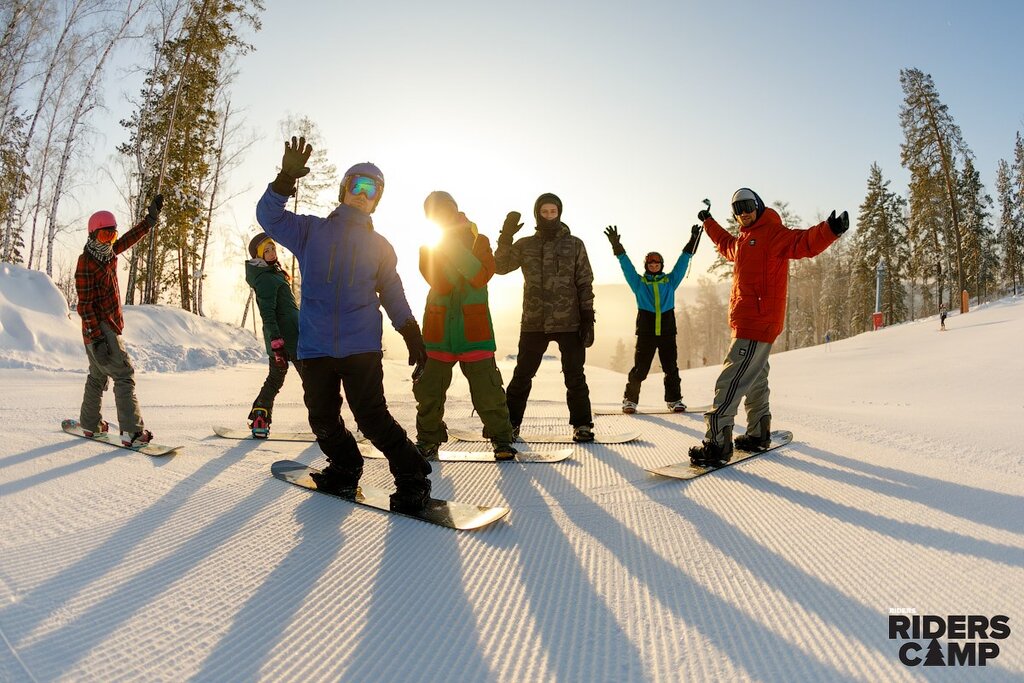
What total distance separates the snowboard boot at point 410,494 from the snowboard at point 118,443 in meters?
2.14

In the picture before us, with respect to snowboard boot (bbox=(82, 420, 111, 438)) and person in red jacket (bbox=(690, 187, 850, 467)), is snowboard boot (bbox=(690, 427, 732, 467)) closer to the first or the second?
person in red jacket (bbox=(690, 187, 850, 467))

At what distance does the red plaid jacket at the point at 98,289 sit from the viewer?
4.23 m

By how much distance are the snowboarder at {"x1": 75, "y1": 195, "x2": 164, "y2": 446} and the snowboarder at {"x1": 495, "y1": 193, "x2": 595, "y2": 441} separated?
308cm

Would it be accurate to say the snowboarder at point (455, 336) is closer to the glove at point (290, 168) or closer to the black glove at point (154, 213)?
the glove at point (290, 168)

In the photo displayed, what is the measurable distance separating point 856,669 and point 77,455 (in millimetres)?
4546

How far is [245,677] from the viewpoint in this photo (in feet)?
4.59

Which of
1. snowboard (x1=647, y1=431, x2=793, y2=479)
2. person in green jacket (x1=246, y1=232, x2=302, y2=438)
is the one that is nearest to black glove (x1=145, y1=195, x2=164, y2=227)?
person in green jacket (x1=246, y1=232, x2=302, y2=438)

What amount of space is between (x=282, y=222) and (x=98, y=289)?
2549 mm

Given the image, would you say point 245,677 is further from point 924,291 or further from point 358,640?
point 924,291

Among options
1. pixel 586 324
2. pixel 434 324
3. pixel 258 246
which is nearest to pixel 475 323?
pixel 434 324

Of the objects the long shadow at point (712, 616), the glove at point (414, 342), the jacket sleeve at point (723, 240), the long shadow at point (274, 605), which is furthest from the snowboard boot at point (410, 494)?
the jacket sleeve at point (723, 240)

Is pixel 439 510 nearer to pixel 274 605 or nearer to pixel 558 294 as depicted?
pixel 274 605

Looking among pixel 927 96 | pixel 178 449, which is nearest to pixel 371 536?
pixel 178 449

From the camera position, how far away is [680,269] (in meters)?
6.86
